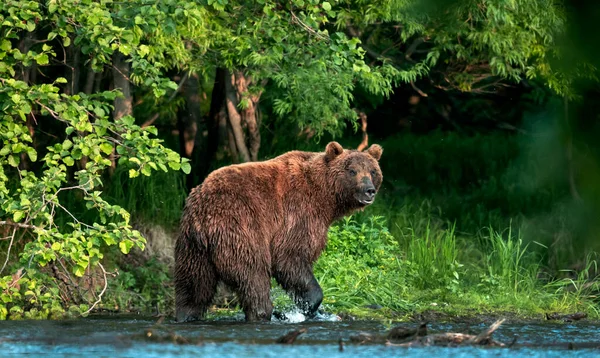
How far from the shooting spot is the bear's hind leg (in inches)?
281

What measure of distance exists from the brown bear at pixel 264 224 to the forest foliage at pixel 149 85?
414 mm

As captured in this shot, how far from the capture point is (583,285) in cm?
941

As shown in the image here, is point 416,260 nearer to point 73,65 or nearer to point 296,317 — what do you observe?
point 296,317

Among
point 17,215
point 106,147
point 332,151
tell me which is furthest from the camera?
point 332,151

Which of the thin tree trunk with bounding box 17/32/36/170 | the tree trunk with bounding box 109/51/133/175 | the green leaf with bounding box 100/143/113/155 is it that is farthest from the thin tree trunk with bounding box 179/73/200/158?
the green leaf with bounding box 100/143/113/155

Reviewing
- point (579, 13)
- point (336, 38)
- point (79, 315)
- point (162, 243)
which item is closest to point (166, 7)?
point (336, 38)

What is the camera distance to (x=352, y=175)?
7.93m

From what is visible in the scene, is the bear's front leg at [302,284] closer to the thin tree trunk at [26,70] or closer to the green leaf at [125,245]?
the green leaf at [125,245]

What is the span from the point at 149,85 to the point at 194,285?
183 cm

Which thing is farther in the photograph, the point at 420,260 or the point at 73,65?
the point at 73,65

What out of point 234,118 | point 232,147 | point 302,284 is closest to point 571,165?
point 302,284

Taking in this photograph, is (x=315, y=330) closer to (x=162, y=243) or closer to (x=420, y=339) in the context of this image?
(x=420, y=339)

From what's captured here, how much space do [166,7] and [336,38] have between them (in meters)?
1.67

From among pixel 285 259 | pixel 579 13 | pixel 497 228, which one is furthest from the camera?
pixel 497 228
